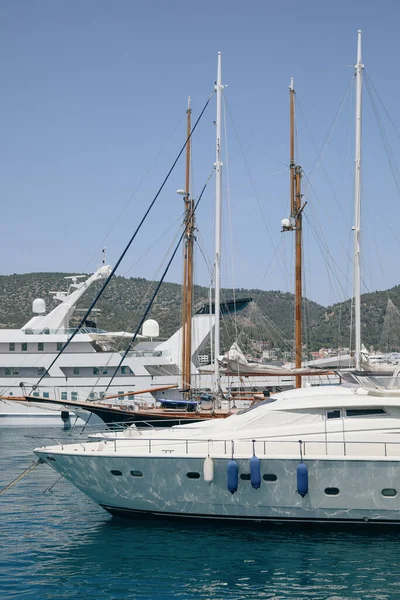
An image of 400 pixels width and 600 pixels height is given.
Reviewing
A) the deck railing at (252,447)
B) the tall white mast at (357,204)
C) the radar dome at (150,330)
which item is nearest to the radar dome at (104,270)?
the radar dome at (150,330)

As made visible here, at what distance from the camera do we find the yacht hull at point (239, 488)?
14.5 m

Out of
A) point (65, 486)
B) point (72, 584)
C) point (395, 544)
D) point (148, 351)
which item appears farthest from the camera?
point (148, 351)

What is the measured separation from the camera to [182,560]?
13273 mm

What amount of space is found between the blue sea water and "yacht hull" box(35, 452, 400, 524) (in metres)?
0.39

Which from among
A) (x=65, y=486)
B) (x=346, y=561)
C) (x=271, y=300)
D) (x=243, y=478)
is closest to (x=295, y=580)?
(x=346, y=561)

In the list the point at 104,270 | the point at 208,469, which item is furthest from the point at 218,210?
the point at 104,270

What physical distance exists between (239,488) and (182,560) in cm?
223

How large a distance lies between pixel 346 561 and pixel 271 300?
100706 mm

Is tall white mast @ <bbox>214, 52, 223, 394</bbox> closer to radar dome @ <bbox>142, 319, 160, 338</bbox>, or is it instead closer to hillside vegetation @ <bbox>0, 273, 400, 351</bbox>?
radar dome @ <bbox>142, 319, 160, 338</bbox>

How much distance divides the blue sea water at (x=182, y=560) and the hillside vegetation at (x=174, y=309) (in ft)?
190

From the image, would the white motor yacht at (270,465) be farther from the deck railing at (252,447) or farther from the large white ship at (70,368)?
the large white ship at (70,368)

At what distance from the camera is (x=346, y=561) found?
1318 centimetres

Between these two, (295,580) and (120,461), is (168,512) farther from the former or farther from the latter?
(295,580)

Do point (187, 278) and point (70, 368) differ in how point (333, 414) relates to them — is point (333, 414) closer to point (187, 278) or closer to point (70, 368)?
point (187, 278)
